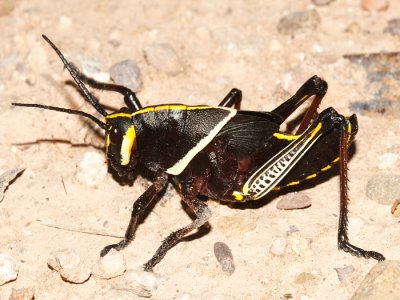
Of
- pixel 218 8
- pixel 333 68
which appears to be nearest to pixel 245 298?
pixel 333 68

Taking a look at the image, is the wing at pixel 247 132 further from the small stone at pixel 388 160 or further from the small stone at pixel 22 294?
the small stone at pixel 22 294

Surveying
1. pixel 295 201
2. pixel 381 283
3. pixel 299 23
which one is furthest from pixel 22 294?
pixel 299 23

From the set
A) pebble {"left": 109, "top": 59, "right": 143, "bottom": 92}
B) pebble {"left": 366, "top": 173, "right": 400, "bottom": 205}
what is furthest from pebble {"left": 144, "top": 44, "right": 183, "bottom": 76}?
pebble {"left": 366, "top": 173, "right": 400, "bottom": 205}

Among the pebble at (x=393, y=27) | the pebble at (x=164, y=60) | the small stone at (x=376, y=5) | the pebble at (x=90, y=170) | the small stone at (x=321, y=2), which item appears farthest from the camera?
the small stone at (x=321, y=2)

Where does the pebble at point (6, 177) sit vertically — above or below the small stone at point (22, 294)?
above

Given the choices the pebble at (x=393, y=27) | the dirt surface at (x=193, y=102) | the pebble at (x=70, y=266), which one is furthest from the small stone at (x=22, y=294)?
the pebble at (x=393, y=27)

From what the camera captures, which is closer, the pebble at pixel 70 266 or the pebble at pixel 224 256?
the pebble at pixel 70 266

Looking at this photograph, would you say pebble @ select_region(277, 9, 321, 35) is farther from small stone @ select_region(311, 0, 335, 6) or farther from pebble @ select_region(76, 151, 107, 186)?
pebble @ select_region(76, 151, 107, 186)

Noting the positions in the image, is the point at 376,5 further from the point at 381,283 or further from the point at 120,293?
the point at 120,293
